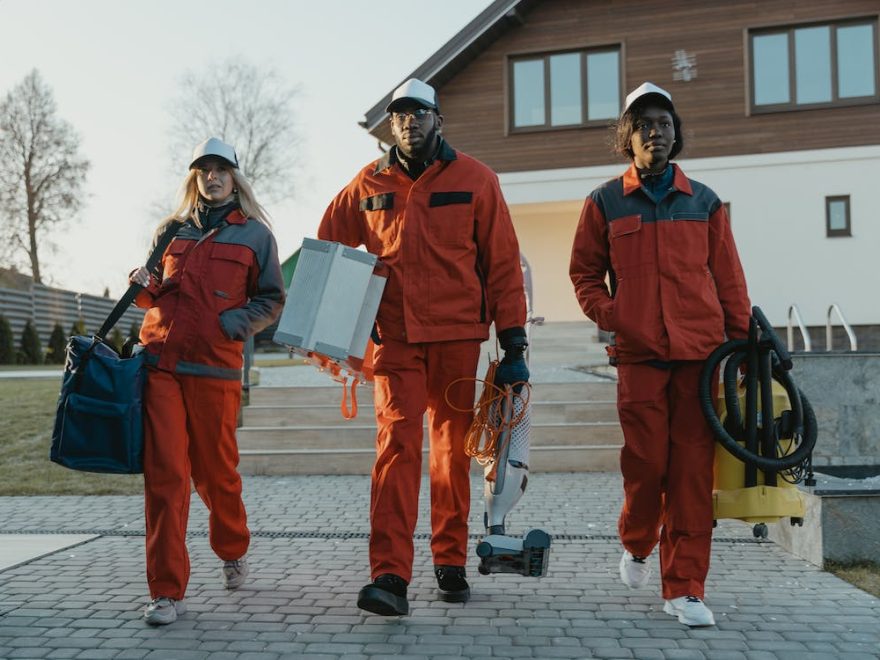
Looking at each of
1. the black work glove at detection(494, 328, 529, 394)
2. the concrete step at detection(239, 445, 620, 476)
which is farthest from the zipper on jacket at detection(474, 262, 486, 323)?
the concrete step at detection(239, 445, 620, 476)

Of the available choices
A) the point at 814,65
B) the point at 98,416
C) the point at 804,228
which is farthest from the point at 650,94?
the point at 814,65

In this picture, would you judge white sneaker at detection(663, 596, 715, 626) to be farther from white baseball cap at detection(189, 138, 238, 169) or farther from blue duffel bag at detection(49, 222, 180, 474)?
white baseball cap at detection(189, 138, 238, 169)

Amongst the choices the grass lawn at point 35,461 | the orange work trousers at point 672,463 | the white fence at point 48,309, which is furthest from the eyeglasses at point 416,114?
the white fence at point 48,309

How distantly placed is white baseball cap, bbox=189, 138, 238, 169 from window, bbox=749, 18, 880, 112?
49.5 feet

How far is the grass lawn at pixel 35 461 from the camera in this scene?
8.12 metres

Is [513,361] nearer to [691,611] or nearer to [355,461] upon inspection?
[691,611]

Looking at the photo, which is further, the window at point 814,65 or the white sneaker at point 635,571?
the window at point 814,65

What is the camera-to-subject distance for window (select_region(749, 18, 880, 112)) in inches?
683

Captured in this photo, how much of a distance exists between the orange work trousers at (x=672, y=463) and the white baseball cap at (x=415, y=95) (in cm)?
148

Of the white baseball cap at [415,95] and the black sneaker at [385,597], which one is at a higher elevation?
the white baseball cap at [415,95]

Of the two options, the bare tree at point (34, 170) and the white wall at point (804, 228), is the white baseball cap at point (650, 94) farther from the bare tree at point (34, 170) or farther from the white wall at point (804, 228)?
the bare tree at point (34, 170)

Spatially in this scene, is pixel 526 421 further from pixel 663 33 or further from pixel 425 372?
pixel 663 33

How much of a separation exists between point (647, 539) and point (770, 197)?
14.5 metres

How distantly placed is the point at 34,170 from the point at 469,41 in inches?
1023
